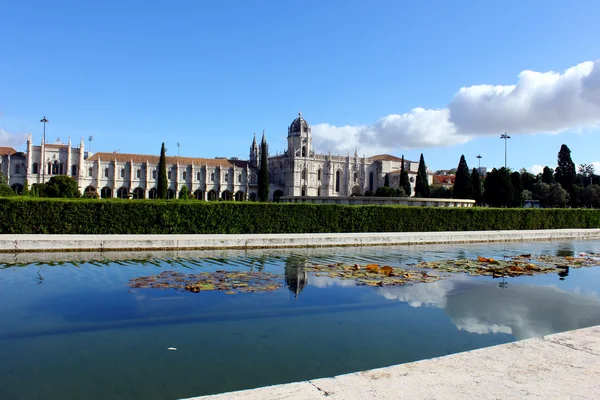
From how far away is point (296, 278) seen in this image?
1071cm

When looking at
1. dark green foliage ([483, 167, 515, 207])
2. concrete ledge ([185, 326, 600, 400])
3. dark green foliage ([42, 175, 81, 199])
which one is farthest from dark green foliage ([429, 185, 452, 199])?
concrete ledge ([185, 326, 600, 400])

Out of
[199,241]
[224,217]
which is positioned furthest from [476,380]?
[224,217]

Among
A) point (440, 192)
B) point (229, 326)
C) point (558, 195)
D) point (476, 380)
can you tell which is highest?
point (440, 192)

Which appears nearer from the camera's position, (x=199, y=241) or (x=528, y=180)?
(x=199, y=241)

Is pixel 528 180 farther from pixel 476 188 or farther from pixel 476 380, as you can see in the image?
pixel 476 380

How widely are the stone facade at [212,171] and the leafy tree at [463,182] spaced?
2210 cm

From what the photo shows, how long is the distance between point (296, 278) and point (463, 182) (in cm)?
4913

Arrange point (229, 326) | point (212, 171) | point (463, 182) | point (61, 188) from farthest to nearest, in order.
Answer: point (212, 171) → point (463, 182) → point (61, 188) → point (229, 326)

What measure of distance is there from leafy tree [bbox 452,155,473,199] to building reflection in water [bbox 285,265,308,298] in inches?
1852

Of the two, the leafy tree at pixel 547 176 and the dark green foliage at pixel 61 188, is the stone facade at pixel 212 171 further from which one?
the leafy tree at pixel 547 176

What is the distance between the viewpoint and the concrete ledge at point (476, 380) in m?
3.95

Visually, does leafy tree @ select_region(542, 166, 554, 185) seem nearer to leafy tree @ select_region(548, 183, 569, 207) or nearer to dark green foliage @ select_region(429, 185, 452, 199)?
leafy tree @ select_region(548, 183, 569, 207)

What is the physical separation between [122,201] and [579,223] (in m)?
26.6

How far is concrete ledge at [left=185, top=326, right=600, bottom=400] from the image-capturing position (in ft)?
13.0
